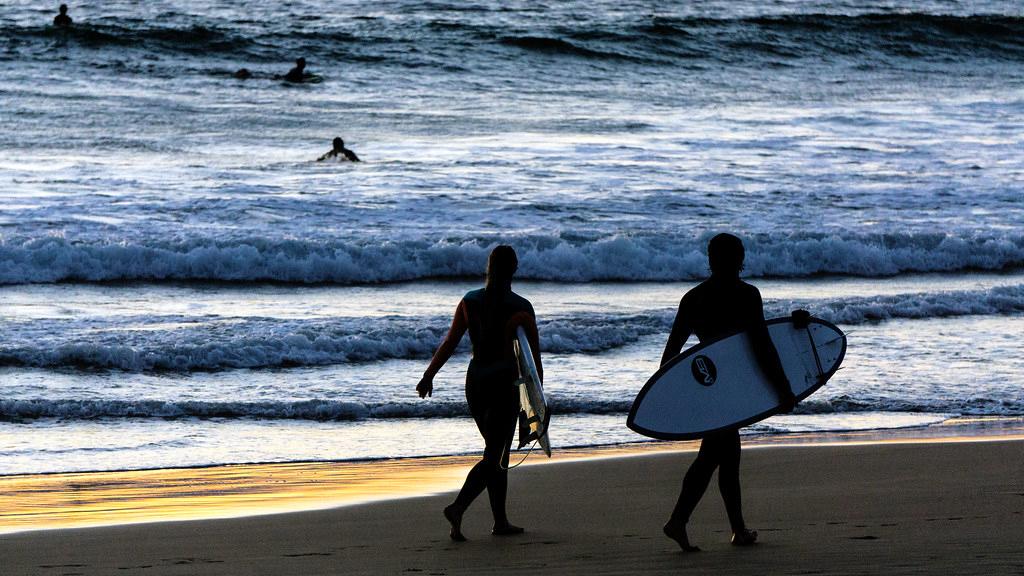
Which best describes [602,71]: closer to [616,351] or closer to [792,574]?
[616,351]

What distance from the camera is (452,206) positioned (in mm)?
18547

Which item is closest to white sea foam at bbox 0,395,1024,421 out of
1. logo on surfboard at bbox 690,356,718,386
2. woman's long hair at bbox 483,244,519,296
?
woman's long hair at bbox 483,244,519,296

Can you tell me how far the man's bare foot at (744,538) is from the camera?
16.9 ft

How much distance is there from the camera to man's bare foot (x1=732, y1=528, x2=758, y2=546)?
5.16 meters

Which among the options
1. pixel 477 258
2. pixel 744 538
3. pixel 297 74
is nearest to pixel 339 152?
pixel 477 258

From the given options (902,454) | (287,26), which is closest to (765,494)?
(902,454)

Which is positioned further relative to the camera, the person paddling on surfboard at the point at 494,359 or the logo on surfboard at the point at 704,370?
the person paddling on surfboard at the point at 494,359

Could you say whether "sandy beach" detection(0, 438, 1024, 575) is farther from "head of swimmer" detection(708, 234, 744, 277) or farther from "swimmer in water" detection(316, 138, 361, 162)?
"swimmer in water" detection(316, 138, 361, 162)

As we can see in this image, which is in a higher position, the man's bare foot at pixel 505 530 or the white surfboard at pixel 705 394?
the white surfboard at pixel 705 394

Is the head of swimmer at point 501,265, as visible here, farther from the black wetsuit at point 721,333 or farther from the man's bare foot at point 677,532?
the man's bare foot at point 677,532

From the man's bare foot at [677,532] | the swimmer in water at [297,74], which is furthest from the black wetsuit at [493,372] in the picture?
the swimmer in water at [297,74]

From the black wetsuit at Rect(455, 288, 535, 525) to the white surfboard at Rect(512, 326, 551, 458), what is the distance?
0.14 feet

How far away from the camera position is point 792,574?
15.0ft

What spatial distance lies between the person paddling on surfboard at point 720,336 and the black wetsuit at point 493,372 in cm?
66
